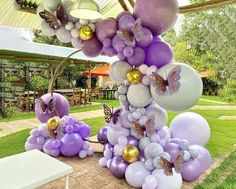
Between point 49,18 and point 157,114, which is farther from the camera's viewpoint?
point 157,114

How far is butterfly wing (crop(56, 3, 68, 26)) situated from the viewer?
10.9ft

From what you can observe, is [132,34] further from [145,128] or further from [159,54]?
[145,128]

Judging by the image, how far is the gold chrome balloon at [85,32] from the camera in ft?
11.3

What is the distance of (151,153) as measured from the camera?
11.3 ft

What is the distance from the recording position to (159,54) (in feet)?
10.7

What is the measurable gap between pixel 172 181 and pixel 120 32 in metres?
2.21

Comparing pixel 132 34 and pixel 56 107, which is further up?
pixel 132 34

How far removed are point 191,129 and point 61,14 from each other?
118 inches

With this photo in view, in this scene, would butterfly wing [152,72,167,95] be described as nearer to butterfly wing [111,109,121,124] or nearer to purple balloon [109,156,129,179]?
butterfly wing [111,109,121,124]

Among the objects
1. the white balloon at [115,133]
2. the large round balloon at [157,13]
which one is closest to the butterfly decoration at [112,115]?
the white balloon at [115,133]

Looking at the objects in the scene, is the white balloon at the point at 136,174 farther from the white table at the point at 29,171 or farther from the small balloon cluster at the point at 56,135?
the small balloon cluster at the point at 56,135

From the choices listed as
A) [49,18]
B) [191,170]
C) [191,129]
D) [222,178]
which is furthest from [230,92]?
[49,18]

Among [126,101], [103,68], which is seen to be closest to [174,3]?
Answer: [126,101]

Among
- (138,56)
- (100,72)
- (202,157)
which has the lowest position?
(202,157)
